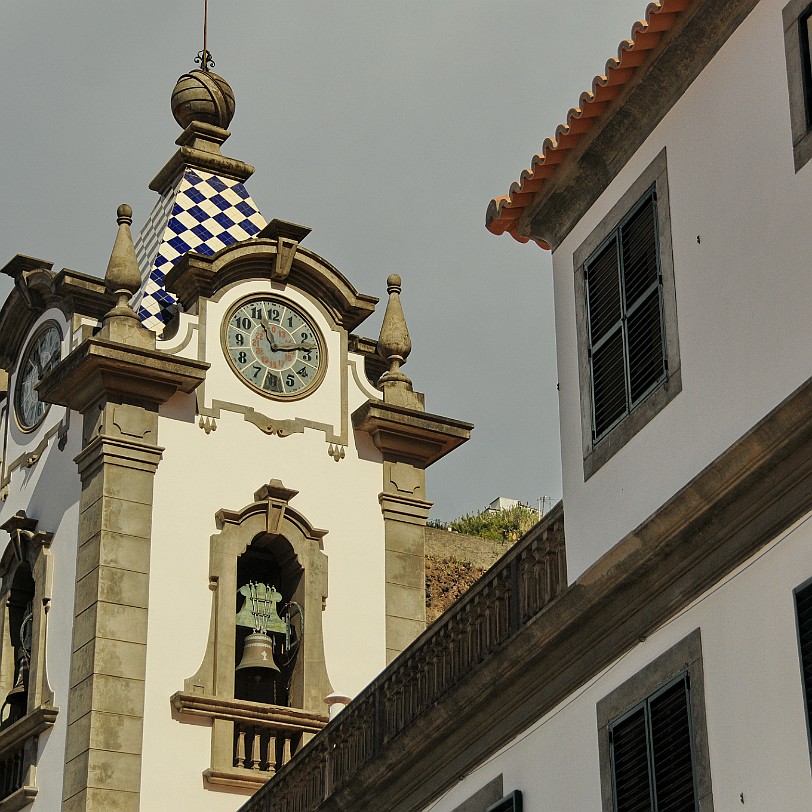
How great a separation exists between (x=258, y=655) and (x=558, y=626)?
32.7 feet

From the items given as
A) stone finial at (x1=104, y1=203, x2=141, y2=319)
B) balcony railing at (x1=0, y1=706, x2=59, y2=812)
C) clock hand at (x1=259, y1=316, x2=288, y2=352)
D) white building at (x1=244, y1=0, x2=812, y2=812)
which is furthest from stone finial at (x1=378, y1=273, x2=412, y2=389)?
white building at (x1=244, y1=0, x2=812, y2=812)

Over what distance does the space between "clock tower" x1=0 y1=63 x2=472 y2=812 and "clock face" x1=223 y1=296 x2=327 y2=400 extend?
3 cm

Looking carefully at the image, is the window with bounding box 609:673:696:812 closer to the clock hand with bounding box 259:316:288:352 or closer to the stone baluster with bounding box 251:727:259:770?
the stone baluster with bounding box 251:727:259:770

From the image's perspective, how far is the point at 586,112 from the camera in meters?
14.8

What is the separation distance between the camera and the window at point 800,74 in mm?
12266

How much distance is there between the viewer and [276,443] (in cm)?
2503

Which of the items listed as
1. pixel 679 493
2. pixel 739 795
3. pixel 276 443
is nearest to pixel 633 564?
pixel 679 493

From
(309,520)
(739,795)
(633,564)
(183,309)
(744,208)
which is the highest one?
(183,309)

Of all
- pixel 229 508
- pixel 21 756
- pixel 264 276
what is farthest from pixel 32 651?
pixel 264 276

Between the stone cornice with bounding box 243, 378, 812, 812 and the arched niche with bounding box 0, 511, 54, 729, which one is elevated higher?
the arched niche with bounding box 0, 511, 54, 729

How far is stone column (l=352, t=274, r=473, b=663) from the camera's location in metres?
25.2

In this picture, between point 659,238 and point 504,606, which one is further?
point 504,606

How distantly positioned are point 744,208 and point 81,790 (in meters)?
12.0

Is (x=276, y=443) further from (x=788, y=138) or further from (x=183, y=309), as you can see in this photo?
(x=788, y=138)
